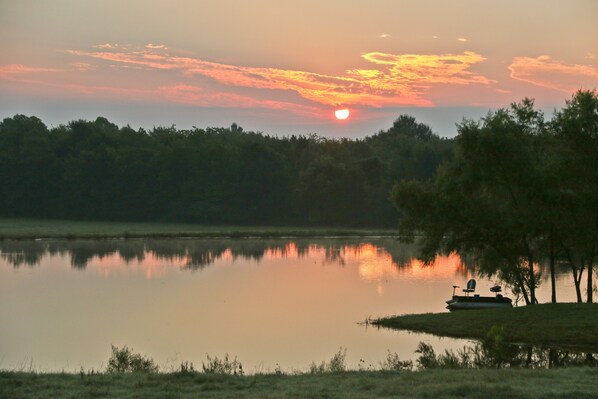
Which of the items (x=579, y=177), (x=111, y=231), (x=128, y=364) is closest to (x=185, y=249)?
(x=111, y=231)

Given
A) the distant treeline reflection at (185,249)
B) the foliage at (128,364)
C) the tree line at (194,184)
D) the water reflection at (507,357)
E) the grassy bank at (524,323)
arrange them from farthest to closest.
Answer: the tree line at (194,184), the distant treeline reflection at (185,249), the grassy bank at (524,323), the water reflection at (507,357), the foliage at (128,364)

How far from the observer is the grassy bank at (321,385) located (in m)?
13.8

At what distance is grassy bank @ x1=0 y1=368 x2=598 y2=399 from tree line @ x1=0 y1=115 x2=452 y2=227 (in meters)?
97.9

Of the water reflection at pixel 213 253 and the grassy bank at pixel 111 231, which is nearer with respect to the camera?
the water reflection at pixel 213 253

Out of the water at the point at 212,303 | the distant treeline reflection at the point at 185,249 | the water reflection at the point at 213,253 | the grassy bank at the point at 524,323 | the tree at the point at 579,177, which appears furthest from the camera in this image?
the distant treeline reflection at the point at 185,249

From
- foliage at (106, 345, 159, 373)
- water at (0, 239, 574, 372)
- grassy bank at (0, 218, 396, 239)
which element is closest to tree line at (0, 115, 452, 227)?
grassy bank at (0, 218, 396, 239)

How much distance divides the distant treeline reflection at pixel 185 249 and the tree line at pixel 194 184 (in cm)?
3090

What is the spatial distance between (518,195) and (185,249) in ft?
132

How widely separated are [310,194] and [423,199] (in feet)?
267

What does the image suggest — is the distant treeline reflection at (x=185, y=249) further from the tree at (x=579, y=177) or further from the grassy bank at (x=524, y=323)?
the grassy bank at (x=524, y=323)

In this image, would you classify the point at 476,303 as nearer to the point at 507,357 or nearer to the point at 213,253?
the point at 507,357

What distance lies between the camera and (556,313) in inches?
1090

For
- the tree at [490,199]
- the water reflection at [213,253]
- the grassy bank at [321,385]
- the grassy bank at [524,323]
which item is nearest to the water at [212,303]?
the water reflection at [213,253]

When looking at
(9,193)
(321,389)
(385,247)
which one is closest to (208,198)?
(9,193)
